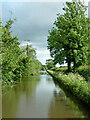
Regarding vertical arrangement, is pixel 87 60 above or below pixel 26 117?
above

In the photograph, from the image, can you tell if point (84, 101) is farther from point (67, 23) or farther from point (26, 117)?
point (67, 23)

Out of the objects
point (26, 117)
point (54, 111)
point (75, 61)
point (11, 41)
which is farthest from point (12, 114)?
point (75, 61)

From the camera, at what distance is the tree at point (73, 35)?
71.0 ft

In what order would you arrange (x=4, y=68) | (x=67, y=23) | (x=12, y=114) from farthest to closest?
(x=67, y=23), (x=4, y=68), (x=12, y=114)

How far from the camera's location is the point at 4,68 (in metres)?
14.6

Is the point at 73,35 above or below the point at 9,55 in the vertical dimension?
above

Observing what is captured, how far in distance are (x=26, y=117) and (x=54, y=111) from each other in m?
1.66

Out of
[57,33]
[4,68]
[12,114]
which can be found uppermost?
[57,33]

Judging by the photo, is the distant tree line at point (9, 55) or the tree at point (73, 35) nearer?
the distant tree line at point (9, 55)

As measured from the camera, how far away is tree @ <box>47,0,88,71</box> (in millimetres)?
21641

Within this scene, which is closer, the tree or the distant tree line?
the distant tree line

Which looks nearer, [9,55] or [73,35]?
[9,55]

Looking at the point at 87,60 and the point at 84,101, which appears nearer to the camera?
the point at 84,101

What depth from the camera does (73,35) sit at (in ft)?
69.9
